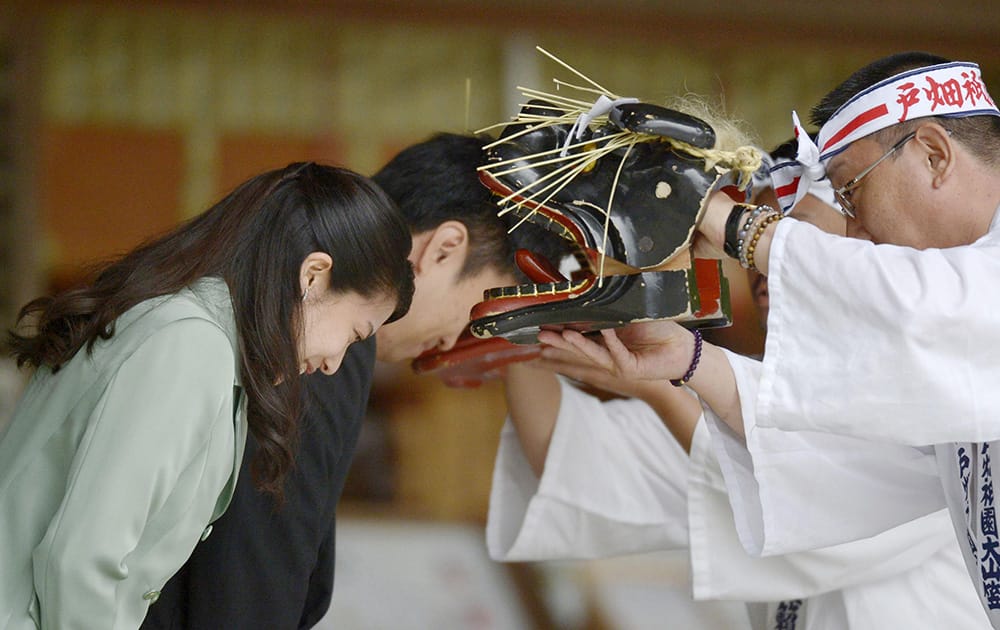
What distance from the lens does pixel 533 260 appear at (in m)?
1.98

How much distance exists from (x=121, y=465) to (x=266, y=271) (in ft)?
1.23

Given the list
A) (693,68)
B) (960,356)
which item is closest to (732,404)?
(960,356)

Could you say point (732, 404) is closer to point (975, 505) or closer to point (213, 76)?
point (975, 505)

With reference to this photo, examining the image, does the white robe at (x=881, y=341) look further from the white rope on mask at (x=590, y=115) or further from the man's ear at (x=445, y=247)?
the man's ear at (x=445, y=247)

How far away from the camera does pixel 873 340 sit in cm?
161

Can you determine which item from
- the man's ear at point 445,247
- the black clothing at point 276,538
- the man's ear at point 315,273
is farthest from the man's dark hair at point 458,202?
the man's ear at point 315,273

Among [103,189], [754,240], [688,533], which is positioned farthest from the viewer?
[103,189]

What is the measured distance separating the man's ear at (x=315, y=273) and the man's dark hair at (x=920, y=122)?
2.86 ft

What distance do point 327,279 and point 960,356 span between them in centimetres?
93

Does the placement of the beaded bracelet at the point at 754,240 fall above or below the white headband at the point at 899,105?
below

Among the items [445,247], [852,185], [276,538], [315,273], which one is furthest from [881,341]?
[276,538]

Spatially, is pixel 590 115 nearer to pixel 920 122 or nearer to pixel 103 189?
pixel 920 122

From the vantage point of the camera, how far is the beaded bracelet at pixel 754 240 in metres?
1.67

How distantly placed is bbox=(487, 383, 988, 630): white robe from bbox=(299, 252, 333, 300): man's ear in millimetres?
974
